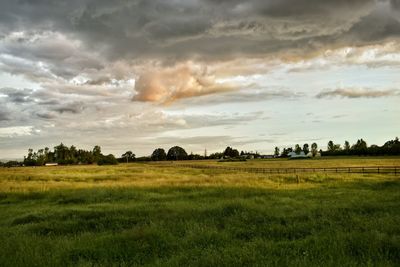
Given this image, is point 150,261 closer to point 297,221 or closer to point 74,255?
point 74,255

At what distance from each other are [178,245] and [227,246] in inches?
61.1

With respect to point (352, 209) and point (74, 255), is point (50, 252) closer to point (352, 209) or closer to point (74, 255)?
point (74, 255)

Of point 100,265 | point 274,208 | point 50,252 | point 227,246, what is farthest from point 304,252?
point 274,208

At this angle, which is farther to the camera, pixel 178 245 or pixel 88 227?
pixel 88 227

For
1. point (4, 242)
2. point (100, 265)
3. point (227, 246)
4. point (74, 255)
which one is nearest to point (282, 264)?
point (227, 246)

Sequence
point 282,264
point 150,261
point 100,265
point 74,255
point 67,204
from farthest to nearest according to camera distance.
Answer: point 67,204 → point 74,255 → point 150,261 → point 100,265 → point 282,264

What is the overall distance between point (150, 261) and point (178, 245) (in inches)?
63.9

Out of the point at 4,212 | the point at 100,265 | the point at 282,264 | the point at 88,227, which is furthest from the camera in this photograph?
the point at 4,212

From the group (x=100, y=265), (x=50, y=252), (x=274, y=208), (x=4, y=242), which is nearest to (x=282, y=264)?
(x=100, y=265)

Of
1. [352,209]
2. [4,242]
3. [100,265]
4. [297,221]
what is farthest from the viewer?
[352,209]

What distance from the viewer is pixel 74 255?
473 inches

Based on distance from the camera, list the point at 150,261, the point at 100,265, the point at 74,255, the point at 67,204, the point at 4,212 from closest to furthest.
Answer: the point at 100,265
the point at 150,261
the point at 74,255
the point at 4,212
the point at 67,204

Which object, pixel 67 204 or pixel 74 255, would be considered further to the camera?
pixel 67 204

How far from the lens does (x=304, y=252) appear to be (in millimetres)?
10656
